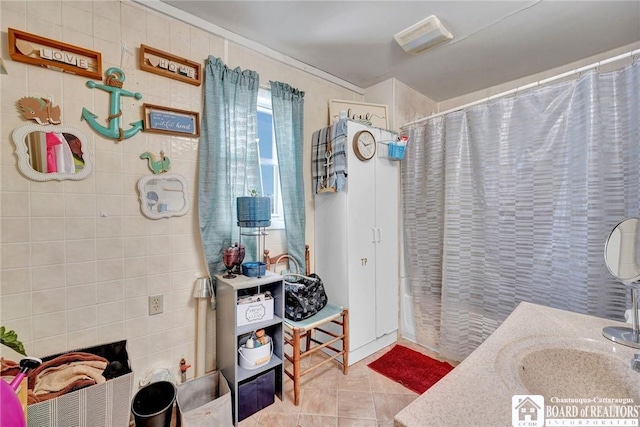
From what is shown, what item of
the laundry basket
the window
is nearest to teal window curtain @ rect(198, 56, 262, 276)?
the window

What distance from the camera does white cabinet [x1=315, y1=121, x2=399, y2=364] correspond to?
80.7 inches

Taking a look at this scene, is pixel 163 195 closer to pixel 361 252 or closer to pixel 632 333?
pixel 361 252

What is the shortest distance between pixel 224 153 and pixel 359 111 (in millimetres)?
1326

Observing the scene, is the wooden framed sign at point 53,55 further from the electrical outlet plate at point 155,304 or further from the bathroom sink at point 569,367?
the bathroom sink at point 569,367

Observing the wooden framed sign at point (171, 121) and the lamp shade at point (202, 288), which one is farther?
the lamp shade at point (202, 288)

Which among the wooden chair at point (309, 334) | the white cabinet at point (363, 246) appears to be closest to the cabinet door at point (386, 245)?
the white cabinet at point (363, 246)

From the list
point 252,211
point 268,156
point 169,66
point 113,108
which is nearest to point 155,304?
point 252,211

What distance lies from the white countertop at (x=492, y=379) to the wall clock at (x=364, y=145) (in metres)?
1.41

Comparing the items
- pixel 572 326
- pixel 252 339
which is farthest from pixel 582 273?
pixel 252 339

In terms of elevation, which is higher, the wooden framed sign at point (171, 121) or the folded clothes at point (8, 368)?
the wooden framed sign at point (171, 121)

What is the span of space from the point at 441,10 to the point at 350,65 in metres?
0.81

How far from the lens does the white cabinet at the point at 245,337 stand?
1.52 metres

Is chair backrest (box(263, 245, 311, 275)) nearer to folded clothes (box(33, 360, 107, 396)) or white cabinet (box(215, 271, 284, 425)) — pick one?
white cabinet (box(215, 271, 284, 425))

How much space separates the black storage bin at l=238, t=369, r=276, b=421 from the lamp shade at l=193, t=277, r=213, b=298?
58cm
